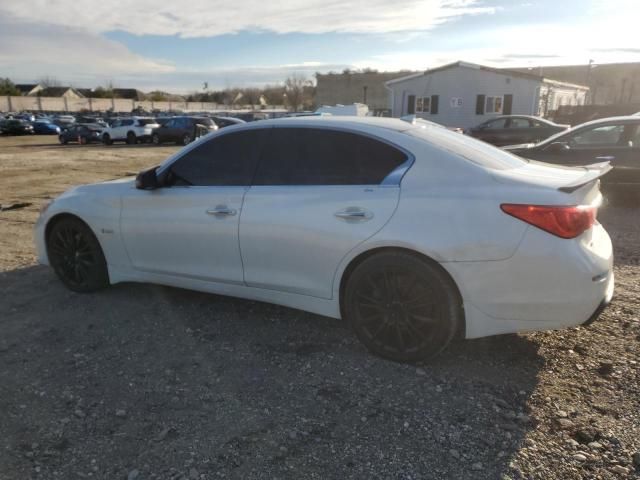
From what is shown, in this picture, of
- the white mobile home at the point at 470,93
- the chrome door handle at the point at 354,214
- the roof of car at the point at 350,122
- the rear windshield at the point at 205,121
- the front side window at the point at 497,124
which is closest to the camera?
the chrome door handle at the point at 354,214

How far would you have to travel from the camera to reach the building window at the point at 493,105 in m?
33.0

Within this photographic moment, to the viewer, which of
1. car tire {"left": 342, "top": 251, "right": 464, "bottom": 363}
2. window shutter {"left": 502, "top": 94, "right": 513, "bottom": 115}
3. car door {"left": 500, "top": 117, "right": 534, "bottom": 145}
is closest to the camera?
car tire {"left": 342, "top": 251, "right": 464, "bottom": 363}

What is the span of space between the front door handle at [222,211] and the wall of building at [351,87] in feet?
212

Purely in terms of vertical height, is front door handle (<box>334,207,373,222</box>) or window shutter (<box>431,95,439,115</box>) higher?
window shutter (<box>431,95,439,115</box>)

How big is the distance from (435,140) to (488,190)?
59 cm

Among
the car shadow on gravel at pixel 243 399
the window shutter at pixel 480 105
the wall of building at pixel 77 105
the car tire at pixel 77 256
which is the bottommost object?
the car shadow on gravel at pixel 243 399

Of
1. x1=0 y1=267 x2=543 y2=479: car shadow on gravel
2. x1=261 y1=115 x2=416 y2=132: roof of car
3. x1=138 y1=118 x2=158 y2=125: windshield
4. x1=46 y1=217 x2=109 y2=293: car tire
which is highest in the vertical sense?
x1=138 y1=118 x2=158 y2=125: windshield

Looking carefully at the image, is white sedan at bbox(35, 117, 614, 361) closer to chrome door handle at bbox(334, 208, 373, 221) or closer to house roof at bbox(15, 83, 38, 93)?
chrome door handle at bbox(334, 208, 373, 221)

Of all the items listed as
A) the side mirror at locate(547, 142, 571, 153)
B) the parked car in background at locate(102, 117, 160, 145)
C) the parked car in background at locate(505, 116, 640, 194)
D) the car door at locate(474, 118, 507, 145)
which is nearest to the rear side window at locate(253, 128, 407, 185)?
the parked car in background at locate(505, 116, 640, 194)

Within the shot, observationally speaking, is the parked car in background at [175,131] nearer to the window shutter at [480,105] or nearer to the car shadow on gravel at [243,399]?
the window shutter at [480,105]

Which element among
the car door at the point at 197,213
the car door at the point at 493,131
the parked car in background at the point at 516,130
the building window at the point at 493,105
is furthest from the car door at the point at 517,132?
the car door at the point at 197,213

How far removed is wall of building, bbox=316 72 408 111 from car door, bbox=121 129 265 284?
64.4 meters

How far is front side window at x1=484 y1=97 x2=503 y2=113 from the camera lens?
33.0 metres

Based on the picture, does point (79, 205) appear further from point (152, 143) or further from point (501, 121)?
point (152, 143)
